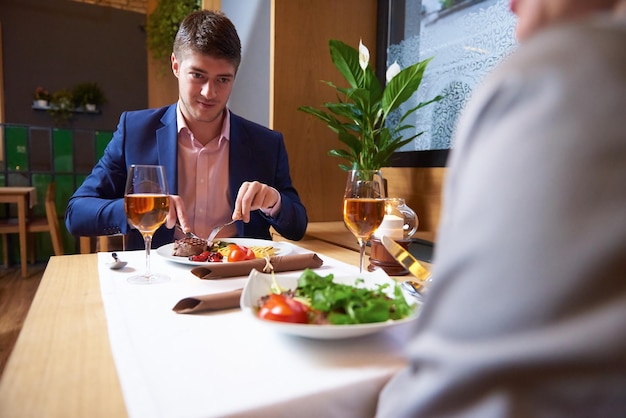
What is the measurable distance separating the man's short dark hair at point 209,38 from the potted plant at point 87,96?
4.72 m

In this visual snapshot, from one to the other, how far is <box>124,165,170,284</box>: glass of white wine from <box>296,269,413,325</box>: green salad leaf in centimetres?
40

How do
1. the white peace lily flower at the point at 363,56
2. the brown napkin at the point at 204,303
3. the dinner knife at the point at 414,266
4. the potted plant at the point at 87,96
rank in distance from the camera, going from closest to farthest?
1. the brown napkin at the point at 204,303
2. the dinner knife at the point at 414,266
3. the white peace lily flower at the point at 363,56
4. the potted plant at the point at 87,96

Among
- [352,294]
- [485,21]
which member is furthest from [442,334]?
[485,21]

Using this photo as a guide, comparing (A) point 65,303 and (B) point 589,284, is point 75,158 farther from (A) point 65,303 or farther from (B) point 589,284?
(B) point 589,284

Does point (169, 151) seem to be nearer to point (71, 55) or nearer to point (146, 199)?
point (146, 199)

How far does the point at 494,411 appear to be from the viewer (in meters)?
0.26

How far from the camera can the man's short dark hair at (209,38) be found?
1.53 metres

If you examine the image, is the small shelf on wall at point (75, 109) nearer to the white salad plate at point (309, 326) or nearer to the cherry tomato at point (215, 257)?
the cherry tomato at point (215, 257)

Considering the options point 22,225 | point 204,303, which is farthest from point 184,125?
point 22,225

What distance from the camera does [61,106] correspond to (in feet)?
17.9

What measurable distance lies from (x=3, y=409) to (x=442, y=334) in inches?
17.0

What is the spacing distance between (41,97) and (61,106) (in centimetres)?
25

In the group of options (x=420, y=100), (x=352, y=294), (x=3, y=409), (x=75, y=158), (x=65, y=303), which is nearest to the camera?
(x=3, y=409)

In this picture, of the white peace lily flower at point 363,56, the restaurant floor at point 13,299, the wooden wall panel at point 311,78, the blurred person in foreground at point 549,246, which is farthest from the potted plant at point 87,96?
the blurred person in foreground at point 549,246
